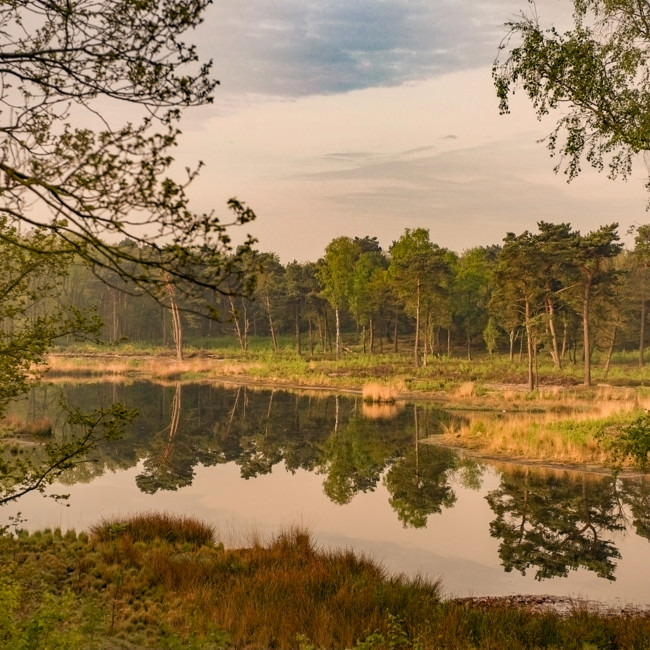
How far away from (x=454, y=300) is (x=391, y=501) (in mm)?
55359

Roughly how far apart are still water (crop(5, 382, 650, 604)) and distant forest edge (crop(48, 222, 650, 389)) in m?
6.44

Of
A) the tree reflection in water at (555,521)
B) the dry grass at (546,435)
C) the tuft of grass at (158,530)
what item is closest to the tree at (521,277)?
the dry grass at (546,435)

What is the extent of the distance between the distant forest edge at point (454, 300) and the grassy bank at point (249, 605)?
1421cm

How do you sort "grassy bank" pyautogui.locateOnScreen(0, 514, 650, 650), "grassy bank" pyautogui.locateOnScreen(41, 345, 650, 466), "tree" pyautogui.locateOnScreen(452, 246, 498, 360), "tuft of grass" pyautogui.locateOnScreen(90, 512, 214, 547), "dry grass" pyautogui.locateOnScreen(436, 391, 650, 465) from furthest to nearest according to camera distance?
"tree" pyautogui.locateOnScreen(452, 246, 498, 360) < "grassy bank" pyautogui.locateOnScreen(41, 345, 650, 466) < "dry grass" pyautogui.locateOnScreen(436, 391, 650, 465) < "tuft of grass" pyautogui.locateOnScreen(90, 512, 214, 547) < "grassy bank" pyautogui.locateOnScreen(0, 514, 650, 650)

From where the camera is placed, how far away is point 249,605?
10.1 meters

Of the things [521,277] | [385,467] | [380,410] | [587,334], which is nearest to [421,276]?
[521,277]

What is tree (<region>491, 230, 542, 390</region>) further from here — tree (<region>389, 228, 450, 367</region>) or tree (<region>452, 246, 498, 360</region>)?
tree (<region>452, 246, 498, 360</region>)

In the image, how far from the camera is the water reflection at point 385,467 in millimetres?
16797

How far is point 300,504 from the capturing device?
66.1 feet

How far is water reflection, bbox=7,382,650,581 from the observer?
16797mm

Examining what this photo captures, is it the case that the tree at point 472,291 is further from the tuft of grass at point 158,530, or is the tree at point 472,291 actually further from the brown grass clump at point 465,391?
the tuft of grass at point 158,530

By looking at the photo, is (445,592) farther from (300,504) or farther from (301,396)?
(301,396)

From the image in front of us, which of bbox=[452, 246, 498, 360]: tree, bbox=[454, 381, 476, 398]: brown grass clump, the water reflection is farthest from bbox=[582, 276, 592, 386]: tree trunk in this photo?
bbox=[452, 246, 498, 360]: tree

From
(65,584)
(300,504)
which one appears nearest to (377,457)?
(300,504)
